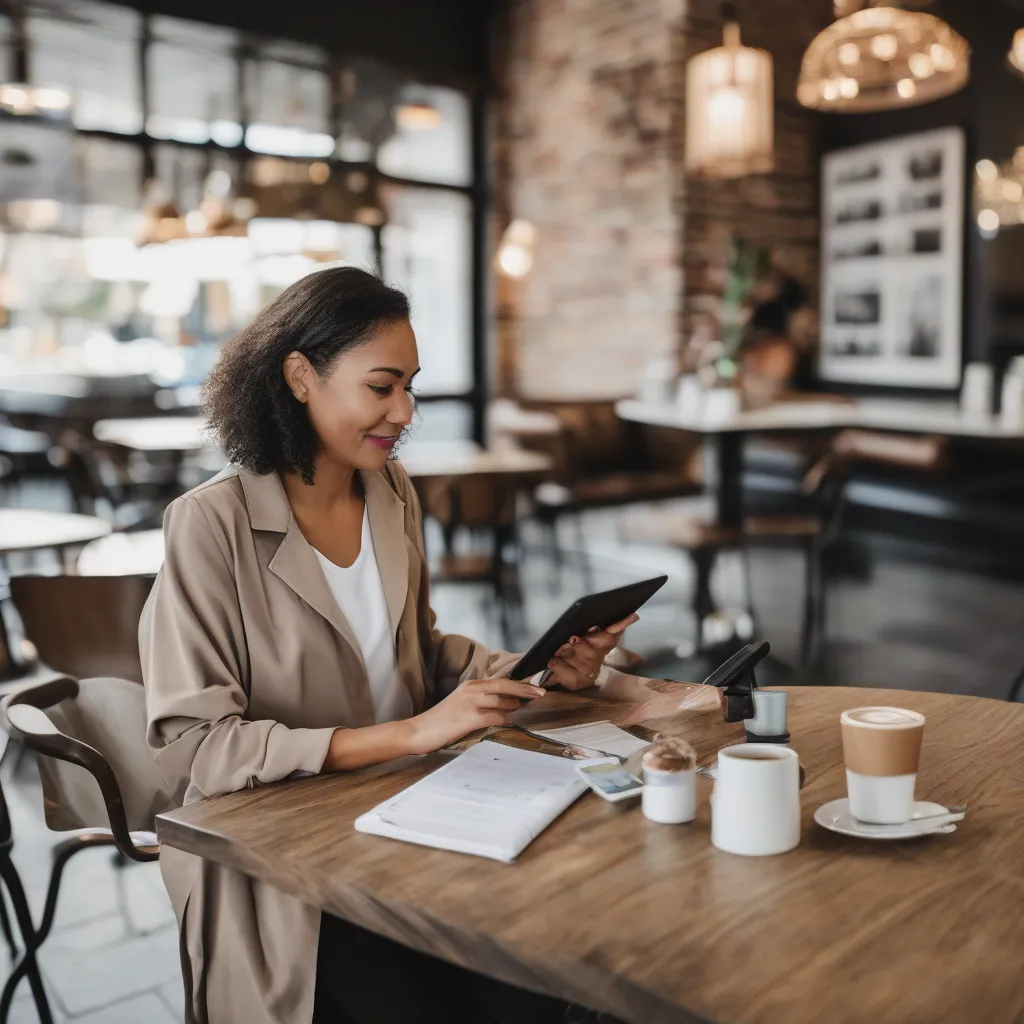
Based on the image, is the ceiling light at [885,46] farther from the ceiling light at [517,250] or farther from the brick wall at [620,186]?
the ceiling light at [517,250]

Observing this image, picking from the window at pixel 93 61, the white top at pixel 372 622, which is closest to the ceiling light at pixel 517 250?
the window at pixel 93 61

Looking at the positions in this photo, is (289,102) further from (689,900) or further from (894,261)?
(689,900)

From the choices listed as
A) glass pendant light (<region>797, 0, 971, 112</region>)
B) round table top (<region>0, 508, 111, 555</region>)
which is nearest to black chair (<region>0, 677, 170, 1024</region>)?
round table top (<region>0, 508, 111, 555</region>)

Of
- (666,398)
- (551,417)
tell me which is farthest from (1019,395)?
(551,417)

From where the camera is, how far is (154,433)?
5.99 meters

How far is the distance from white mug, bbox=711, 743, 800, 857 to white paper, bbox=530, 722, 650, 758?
Answer: 298mm

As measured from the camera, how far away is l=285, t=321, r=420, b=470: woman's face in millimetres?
1611

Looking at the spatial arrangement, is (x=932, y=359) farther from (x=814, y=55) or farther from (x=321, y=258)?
(x=321, y=258)

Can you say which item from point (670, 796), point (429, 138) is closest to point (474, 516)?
point (670, 796)

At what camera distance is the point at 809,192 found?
7492 millimetres

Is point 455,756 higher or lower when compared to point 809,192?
lower

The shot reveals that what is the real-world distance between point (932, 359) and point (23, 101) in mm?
5624

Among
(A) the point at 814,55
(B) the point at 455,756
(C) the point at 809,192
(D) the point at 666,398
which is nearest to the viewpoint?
(B) the point at 455,756

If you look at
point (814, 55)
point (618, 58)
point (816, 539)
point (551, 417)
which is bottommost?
point (816, 539)
